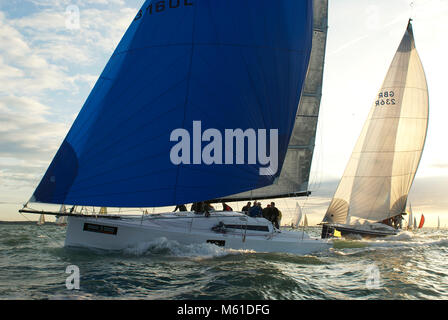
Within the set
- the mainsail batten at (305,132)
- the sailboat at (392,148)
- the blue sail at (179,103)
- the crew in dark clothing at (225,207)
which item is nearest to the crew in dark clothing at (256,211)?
the mainsail batten at (305,132)

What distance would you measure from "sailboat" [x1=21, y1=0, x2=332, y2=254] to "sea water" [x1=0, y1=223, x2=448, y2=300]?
0.67 metres

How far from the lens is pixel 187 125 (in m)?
9.98

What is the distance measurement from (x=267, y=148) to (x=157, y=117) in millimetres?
3566

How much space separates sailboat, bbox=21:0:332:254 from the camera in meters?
9.46

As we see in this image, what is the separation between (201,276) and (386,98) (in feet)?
78.9

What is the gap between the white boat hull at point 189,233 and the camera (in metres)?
9.76

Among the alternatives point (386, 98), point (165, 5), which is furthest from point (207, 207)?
point (386, 98)

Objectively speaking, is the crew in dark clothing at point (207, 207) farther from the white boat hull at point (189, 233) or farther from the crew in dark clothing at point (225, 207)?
the crew in dark clothing at point (225, 207)

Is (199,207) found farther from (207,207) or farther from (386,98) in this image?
(386,98)

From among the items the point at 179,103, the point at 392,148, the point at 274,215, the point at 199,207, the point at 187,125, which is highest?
the point at 392,148

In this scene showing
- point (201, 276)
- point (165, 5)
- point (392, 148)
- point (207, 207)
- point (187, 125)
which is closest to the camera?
point (201, 276)

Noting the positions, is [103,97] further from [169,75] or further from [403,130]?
[403,130]

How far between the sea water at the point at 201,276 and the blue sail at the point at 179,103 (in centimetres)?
141
